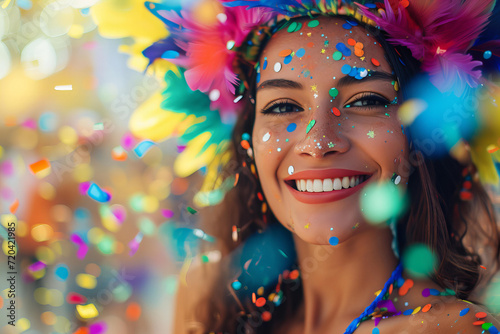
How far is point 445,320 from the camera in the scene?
1239mm

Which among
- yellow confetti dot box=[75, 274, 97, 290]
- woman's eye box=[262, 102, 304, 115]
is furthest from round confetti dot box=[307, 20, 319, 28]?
yellow confetti dot box=[75, 274, 97, 290]

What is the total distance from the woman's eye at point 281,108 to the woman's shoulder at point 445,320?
2.20ft

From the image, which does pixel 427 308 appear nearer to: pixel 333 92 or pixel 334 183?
pixel 334 183

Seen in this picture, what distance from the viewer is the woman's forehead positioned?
4.17ft

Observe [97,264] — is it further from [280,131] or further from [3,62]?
[280,131]

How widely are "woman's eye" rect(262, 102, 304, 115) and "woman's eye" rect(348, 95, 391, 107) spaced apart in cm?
17

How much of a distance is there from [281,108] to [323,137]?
0.23m

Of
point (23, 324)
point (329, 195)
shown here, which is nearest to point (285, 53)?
point (329, 195)

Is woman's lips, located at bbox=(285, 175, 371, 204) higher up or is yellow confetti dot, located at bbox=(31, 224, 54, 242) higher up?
woman's lips, located at bbox=(285, 175, 371, 204)

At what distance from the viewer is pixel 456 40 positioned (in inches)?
49.1

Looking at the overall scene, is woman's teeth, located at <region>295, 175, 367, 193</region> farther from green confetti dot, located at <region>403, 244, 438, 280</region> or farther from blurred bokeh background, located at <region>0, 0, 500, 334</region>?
blurred bokeh background, located at <region>0, 0, 500, 334</region>

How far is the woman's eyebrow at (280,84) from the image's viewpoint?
1.31 m

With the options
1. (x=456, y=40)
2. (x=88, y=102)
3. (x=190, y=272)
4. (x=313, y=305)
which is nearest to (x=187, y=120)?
(x=190, y=272)

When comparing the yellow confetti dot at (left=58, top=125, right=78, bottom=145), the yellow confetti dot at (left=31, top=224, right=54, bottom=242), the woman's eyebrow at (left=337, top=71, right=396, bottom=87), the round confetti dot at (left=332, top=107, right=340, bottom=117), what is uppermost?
the woman's eyebrow at (left=337, top=71, right=396, bottom=87)
